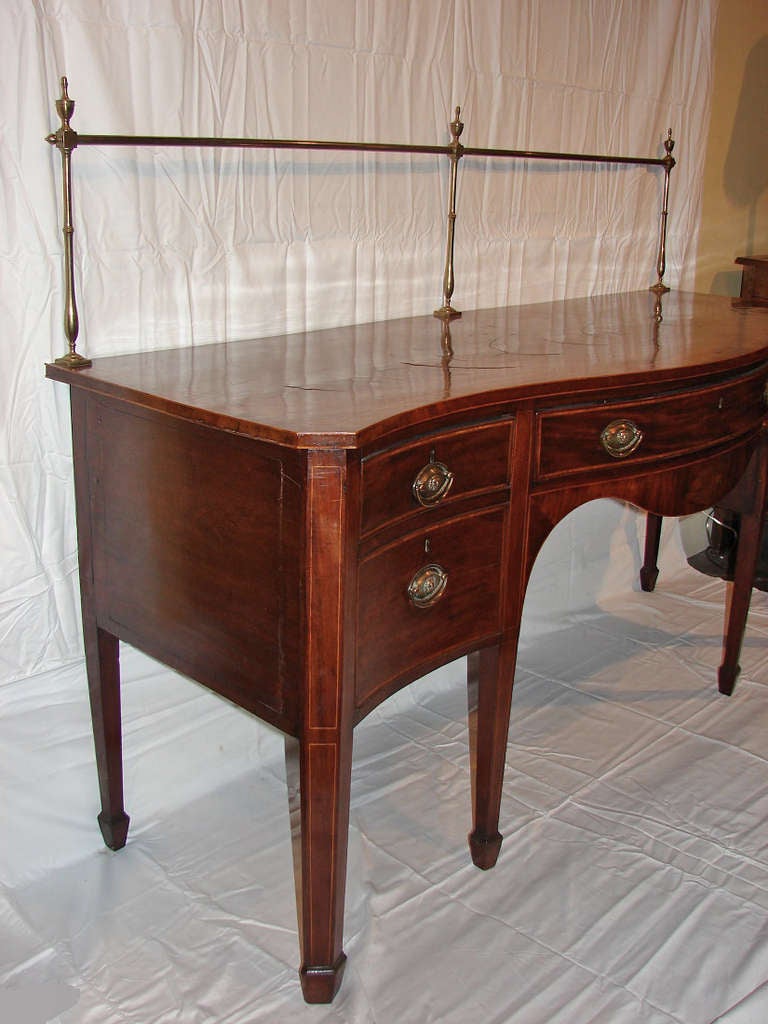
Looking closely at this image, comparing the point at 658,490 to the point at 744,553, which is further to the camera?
the point at 744,553

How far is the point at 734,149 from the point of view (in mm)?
2682

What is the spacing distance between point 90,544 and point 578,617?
4.65ft

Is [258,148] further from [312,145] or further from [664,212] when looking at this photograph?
[664,212]

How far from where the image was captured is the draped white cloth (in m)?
1.44

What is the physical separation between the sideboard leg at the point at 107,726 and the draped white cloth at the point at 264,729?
6 centimetres

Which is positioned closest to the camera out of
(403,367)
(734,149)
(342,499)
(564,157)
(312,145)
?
(342,499)

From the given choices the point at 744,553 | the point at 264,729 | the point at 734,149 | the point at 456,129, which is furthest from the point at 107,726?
the point at 734,149

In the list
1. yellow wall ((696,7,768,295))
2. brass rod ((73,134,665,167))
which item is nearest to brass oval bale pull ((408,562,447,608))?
brass rod ((73,134,665,167))

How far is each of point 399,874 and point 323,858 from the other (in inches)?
16.1

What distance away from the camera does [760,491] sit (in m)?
2.02

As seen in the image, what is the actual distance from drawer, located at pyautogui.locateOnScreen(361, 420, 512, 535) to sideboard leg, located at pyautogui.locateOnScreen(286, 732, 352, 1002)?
10.9 inches

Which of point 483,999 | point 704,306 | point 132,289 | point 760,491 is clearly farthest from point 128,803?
point 704,306

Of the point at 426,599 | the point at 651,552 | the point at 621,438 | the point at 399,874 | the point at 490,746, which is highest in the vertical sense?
the point at 621,438

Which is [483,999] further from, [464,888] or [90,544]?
[90,544]
